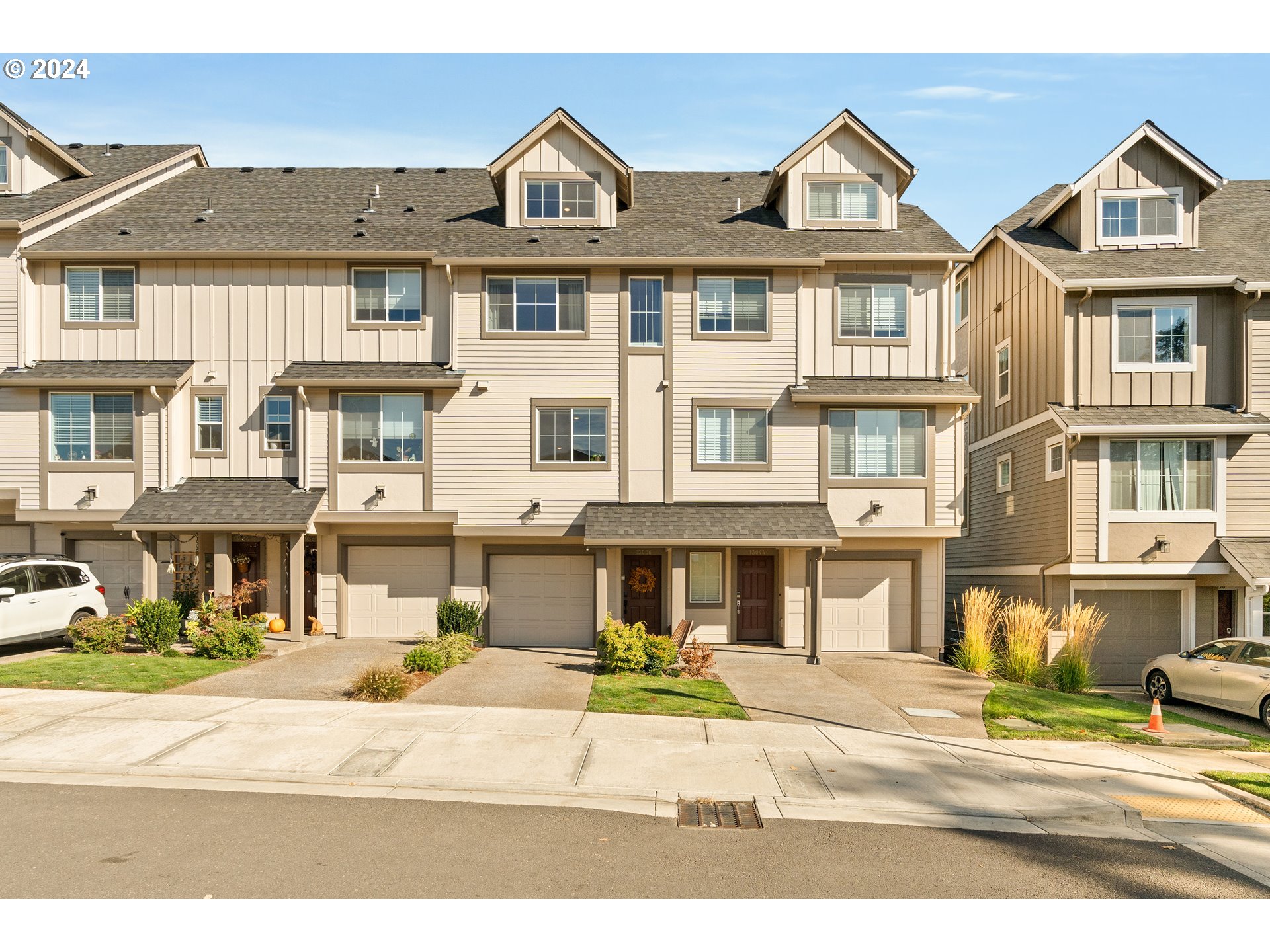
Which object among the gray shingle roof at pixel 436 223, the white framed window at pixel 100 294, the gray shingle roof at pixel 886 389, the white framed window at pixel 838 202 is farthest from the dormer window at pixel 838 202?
the white framed window at pixel 100 294

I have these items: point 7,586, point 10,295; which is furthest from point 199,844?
point 10,295

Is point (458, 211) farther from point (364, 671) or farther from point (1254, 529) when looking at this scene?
point (1254, 529)

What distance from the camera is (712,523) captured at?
20.9 m

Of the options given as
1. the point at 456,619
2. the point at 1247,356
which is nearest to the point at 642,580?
the point at 456,619

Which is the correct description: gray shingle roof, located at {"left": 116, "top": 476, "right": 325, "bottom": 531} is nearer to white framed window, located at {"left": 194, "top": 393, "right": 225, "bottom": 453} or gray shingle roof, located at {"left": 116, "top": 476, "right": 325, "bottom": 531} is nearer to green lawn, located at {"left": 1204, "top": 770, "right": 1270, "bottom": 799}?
white framed window, located at {"left": 194, "top": 393, "right": 225, "bottom": 453}

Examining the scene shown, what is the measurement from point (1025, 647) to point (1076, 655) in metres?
1.12

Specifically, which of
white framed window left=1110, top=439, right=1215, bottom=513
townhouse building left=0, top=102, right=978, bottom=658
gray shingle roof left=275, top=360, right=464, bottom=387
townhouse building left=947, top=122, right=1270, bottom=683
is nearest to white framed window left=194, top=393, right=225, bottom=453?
townhouse building left=0, top=102, right=978, bottom=658

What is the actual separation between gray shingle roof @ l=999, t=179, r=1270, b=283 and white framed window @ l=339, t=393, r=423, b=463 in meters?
15.7

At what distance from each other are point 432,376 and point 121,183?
1056 centimetres

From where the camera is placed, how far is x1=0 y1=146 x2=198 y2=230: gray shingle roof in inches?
890

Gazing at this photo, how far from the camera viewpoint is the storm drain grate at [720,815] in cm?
912

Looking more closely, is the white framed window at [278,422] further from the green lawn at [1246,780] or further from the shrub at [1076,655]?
the green lawn at [1246,780]

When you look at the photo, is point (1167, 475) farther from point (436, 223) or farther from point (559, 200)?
point (436, 223)

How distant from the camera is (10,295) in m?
21.7
